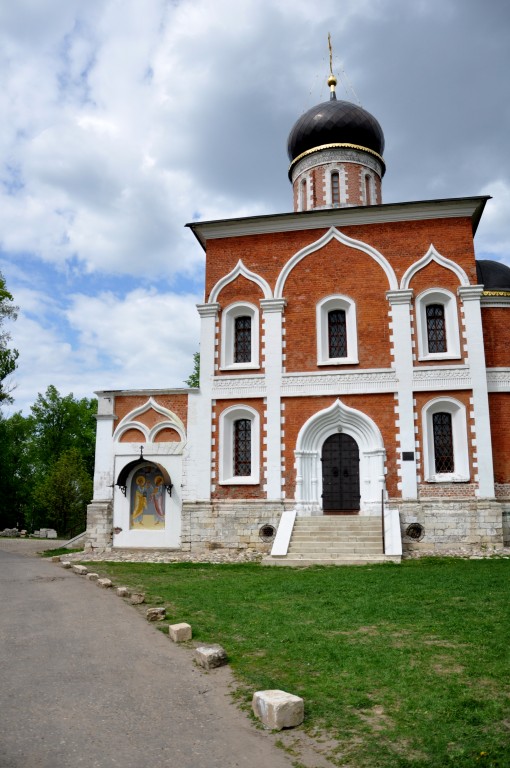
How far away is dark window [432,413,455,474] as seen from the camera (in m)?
16.6

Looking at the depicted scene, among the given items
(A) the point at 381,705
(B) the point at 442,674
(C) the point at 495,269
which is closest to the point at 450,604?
(B) the point at 442,674

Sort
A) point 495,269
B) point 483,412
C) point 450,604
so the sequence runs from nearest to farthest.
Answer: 1. point 450,604
2. point 483,412
3. point 495,269

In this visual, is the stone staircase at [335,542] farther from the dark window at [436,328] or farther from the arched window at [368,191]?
the arched window at [368,191]

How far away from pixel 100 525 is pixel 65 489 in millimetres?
16416

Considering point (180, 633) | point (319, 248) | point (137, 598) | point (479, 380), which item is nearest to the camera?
point (180, 633)

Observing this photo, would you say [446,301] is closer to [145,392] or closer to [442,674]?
[145,392]

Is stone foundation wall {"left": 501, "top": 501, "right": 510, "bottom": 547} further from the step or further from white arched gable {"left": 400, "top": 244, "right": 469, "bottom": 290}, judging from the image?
white arched gable {"left": 400, "top": 244, "right": 469, "bottom": 290}

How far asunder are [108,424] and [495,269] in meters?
13.0

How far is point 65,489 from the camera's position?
33000 millimetres

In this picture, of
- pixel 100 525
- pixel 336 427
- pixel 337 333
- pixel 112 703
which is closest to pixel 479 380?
pixel 336 427

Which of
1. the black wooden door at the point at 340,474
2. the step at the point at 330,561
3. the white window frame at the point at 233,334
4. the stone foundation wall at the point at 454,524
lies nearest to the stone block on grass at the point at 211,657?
the step at the point at 330,561

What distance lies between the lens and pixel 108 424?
60.2ft

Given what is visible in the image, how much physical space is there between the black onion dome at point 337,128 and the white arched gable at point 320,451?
10.3m

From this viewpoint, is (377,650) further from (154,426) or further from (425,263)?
(425,263)
